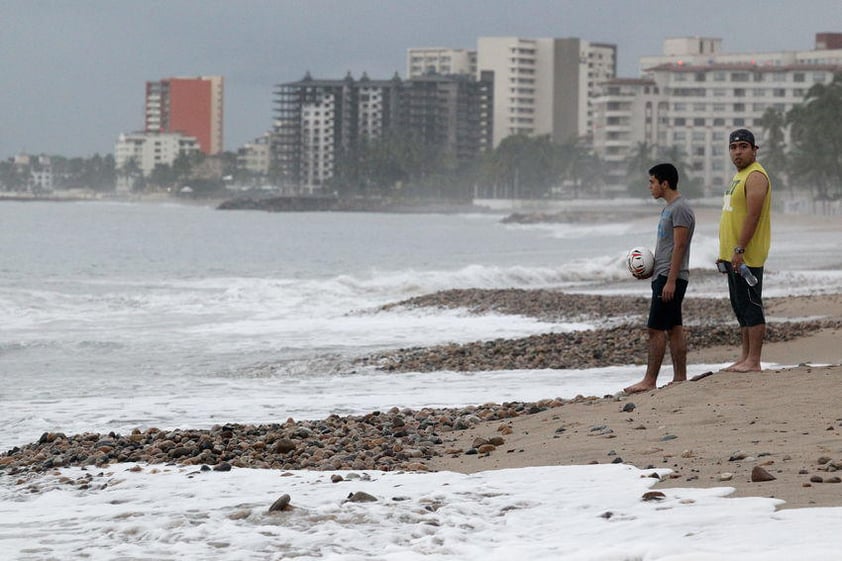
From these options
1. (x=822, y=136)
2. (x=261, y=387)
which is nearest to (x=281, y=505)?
(x=261, y=387)

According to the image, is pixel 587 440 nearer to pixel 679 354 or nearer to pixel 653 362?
pixel 653 362

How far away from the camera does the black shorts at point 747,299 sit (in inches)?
378

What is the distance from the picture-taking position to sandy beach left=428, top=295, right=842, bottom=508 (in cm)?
653

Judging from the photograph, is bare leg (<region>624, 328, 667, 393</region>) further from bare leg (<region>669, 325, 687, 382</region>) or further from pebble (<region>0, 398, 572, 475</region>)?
pebble (<region>0, 398, 572, 475</region>)

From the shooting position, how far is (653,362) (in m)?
9.89

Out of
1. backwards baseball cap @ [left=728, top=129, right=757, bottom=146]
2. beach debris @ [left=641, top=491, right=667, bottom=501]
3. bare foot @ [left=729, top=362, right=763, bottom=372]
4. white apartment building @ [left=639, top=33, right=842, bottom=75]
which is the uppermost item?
white apartment building @ [left=639, top=33, right=842, bottom=75]

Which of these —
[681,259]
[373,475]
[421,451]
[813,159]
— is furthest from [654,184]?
[813,159]

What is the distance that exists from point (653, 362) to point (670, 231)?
0.97 metres

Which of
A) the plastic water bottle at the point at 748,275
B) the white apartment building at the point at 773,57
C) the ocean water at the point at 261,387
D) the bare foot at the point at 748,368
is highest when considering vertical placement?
the white apartment building at the point at 773,57

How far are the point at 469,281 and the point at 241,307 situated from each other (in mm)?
8472

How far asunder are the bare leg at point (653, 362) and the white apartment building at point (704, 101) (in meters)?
161

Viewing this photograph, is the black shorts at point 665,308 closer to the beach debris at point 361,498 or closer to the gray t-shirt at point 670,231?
the gray t-shirt at point 670,231

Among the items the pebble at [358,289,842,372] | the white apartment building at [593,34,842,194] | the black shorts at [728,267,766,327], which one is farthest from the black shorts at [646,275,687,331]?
the white apartment building at [593,34,842,194]

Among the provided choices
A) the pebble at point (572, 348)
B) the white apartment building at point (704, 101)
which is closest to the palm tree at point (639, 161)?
the white apartment building at point (704, 101)
